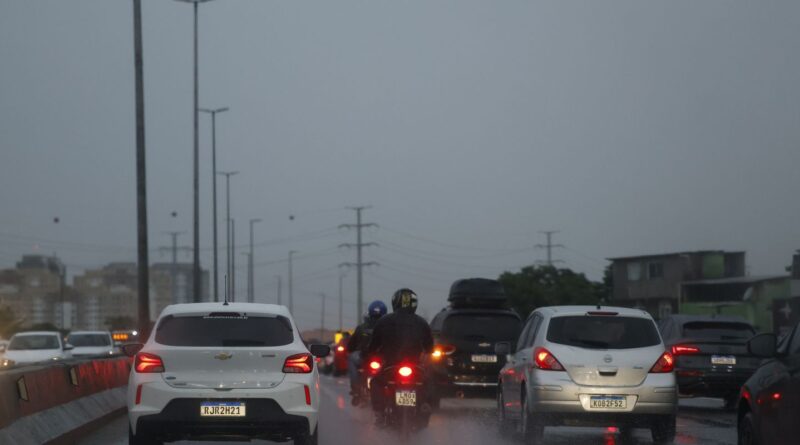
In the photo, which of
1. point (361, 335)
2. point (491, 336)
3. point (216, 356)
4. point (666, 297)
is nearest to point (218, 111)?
point (666, 297)

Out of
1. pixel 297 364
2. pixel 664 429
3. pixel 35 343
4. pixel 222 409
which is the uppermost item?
pixel 297 364

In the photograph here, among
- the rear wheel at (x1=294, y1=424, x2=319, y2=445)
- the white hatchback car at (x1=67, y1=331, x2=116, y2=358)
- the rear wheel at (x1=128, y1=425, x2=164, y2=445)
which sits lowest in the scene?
the white hatchback car at (x1=67, y1=331, x2=116, y2=358)

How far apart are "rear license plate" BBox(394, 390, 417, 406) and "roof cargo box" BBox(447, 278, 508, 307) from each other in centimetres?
1357

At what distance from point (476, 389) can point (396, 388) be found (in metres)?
8.61

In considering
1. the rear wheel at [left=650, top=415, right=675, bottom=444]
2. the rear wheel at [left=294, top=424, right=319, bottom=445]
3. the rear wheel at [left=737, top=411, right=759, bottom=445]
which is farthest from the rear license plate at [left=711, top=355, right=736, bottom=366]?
the rear wheel at [left=294, top=424, right=319, bottom=445]

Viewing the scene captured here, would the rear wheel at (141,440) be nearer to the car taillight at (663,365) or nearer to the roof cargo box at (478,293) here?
the car taillight at (663,365)

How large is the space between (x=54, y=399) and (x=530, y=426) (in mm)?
5781

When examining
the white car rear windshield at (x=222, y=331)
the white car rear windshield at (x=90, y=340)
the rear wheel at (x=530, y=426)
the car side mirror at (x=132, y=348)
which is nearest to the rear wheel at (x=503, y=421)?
the rear wheel at (x=530, y=426)

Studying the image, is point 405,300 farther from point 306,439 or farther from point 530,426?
point 306,439

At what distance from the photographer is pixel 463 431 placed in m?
17.5

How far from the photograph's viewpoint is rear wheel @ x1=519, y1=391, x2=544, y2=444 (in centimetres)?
1508

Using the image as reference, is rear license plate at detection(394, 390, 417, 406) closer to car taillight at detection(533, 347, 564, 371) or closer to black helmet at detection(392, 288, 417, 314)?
black helmet at detection(392, 288, 417, 314)

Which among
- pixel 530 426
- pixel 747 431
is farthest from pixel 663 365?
pixel 747 431

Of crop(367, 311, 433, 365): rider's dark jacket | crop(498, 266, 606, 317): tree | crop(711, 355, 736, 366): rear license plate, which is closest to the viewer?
crop(367, 311, 433, 365): rider's dark jacket
